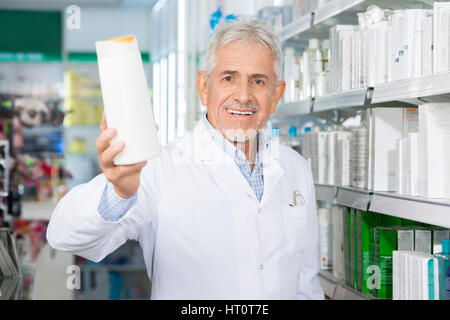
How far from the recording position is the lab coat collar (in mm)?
1556

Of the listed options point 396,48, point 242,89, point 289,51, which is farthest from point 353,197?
point 289,51

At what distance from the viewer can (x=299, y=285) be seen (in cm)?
174

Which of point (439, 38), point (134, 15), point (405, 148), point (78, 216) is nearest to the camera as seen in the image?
point (78, 216)

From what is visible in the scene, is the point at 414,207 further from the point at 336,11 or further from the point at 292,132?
the point at 292,132

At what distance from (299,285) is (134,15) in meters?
1.14

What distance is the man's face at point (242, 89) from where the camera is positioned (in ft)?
5.19

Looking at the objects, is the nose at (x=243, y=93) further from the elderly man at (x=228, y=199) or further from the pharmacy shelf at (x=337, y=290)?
the pharmacy shelf at (x=337, y=290)

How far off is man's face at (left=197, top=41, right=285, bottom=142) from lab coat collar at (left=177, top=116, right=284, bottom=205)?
0.18 ft

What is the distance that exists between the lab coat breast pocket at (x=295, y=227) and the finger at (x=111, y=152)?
76cm

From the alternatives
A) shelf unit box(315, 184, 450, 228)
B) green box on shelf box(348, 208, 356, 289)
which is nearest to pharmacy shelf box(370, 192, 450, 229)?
shelf unit box(315, 184, 450, 228)

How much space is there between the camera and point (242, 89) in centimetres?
159

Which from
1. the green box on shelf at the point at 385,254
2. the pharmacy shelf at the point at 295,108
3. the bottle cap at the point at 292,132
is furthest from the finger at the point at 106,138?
the bottle cap at the point at 292,132
